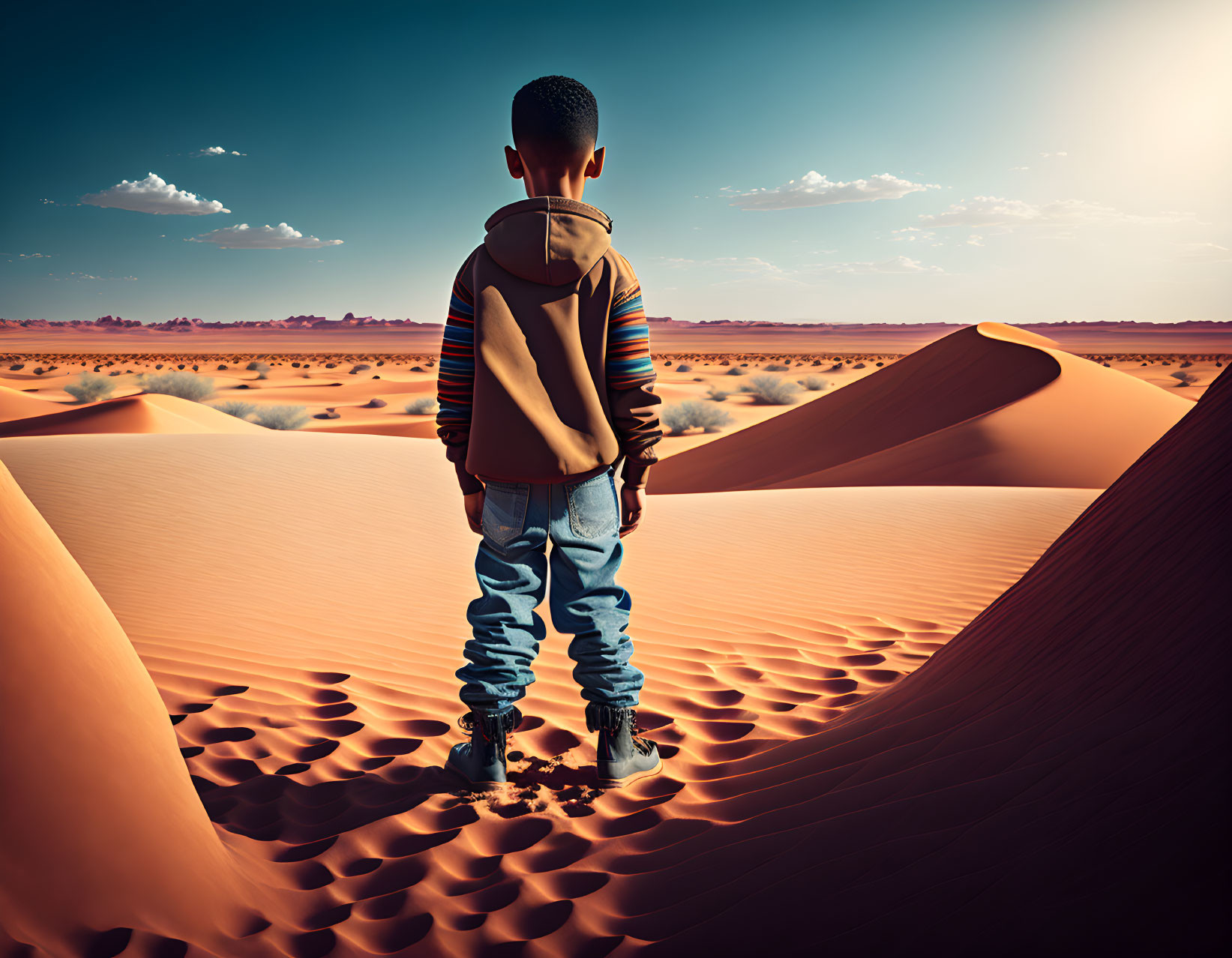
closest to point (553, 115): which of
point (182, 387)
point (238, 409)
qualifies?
point (238, 409)

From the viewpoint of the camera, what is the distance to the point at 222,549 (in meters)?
6.54

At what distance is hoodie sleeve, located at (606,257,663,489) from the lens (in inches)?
108

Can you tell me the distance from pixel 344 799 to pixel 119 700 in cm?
101

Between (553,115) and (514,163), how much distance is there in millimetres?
220

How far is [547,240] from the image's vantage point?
2.61 m

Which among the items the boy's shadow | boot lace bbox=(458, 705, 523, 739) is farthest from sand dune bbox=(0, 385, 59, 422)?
boot lace bbox=(458, 705, 523, 739)

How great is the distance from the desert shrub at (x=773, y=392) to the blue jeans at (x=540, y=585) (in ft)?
97.3

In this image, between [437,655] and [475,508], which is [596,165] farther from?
[437,655]

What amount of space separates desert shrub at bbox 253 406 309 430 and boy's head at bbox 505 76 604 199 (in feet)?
73.7

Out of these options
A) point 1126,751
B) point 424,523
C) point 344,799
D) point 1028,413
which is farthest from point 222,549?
point 1028,413

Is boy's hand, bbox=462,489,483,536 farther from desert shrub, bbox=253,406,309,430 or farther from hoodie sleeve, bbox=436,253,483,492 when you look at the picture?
desert shrub, bbox=253,406,309,430

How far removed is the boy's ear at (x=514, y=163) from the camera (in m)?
2.77

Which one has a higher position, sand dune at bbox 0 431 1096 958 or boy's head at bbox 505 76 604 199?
boy's head at bbox 505 76 604 199

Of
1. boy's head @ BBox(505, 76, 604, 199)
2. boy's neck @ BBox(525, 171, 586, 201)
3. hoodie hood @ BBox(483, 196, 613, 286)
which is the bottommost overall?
hoodie hood @ BBox(483, 196, 613, 286)
